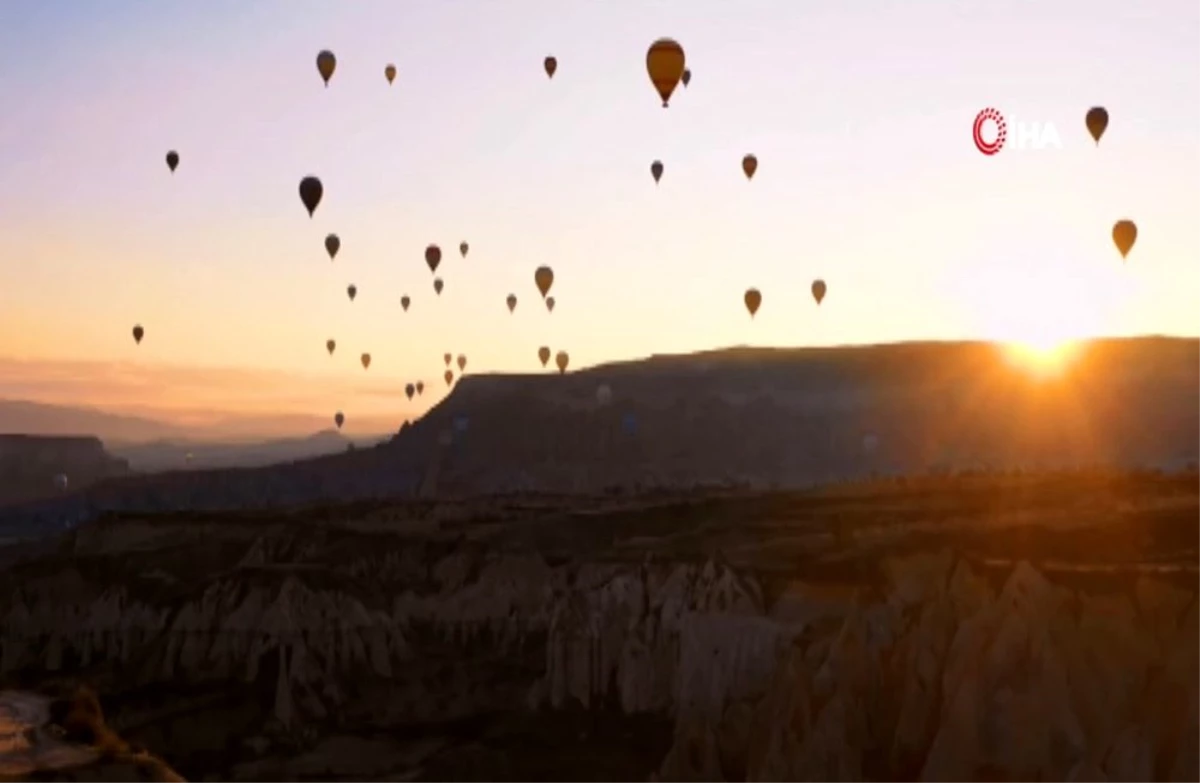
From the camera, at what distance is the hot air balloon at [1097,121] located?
229 feet

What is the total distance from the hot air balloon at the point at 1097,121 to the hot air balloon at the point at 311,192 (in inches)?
1265

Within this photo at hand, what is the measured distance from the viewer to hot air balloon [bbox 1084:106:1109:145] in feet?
229

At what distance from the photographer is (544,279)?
94.4 meters

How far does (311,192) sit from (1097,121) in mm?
32808

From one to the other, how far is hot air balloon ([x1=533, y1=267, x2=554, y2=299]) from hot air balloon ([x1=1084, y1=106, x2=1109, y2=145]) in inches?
1238

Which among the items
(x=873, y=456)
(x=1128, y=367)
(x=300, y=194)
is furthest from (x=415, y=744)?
(x=1128, y=367)

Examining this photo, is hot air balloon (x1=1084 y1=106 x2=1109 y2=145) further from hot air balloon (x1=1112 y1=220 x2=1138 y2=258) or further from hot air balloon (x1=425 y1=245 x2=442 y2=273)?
hot air balloon (x1=425 y1=245 x2=442 y2=273)

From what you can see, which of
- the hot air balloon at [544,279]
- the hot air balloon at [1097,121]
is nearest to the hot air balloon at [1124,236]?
the hot air balloon at [1097,121]

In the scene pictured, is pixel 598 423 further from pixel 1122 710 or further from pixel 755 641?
pixel 1122 710

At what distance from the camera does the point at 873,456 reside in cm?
Answer: 18012

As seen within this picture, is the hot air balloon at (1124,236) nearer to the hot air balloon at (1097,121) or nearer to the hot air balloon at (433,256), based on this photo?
the hot air balloon at (1097,121)

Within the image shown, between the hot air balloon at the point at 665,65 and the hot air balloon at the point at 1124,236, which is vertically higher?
the hot air balloon at the point at 665,65

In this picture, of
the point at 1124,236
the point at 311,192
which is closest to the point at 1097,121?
the point at 1124,236

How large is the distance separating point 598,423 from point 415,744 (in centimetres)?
12238
